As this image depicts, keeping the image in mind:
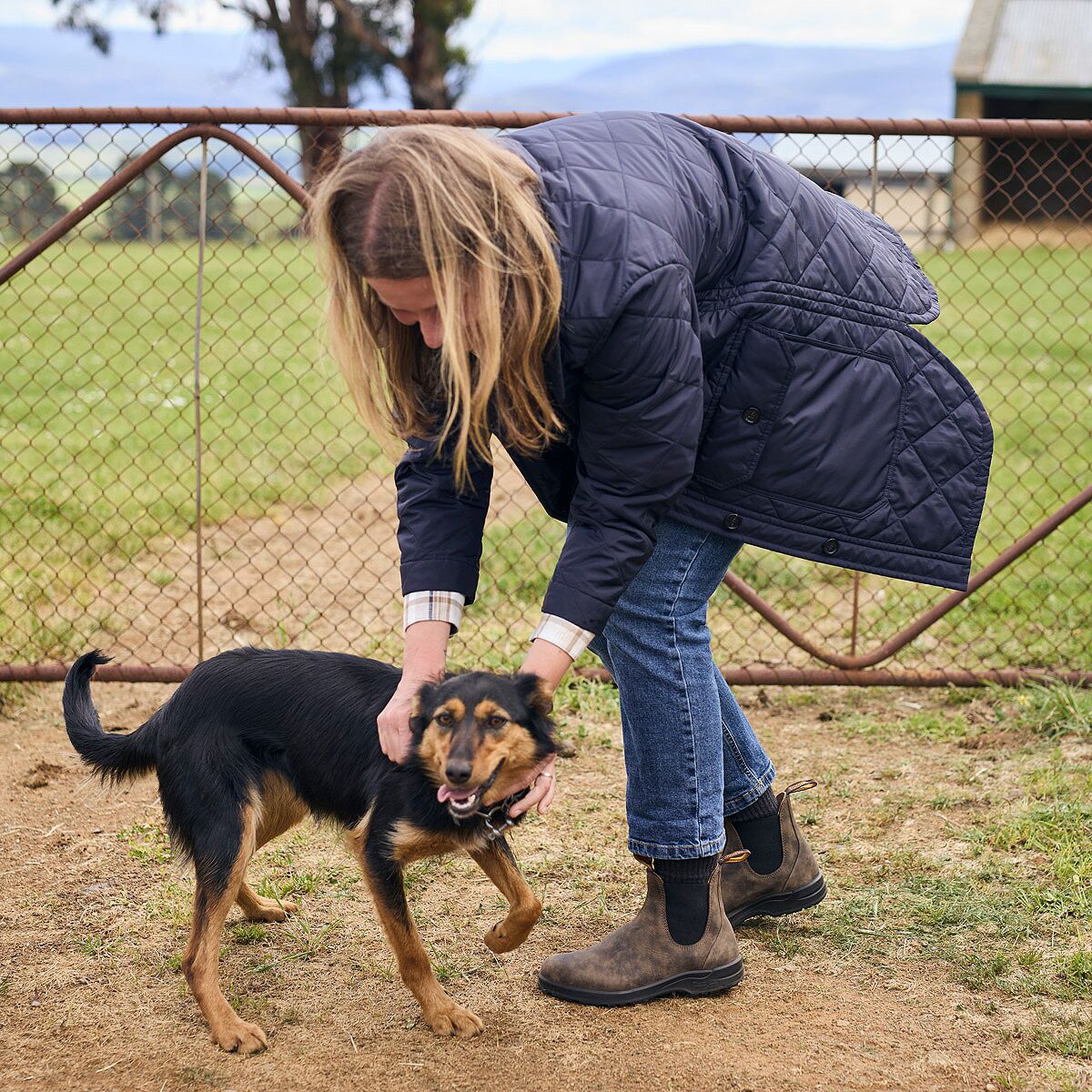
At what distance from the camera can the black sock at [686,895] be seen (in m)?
2.69

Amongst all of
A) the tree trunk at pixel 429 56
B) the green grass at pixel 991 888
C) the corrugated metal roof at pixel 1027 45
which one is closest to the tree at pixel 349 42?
the tree trunk at pixel 429 56

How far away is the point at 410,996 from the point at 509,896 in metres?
0.35

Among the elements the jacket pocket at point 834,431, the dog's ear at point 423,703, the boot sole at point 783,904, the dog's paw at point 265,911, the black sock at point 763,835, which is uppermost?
the jacket pocket at point 834,431

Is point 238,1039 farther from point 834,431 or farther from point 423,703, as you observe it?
point 834,431

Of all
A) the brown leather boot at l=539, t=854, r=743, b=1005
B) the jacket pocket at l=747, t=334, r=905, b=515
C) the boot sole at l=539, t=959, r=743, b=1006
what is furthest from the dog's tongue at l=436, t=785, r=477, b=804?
the jacket pocket at l=747, t=334, r=905, b=515

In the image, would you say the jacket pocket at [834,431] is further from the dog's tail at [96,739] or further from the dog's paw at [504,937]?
the dog's tail at [96,739]

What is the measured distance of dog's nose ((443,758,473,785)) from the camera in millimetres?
2373

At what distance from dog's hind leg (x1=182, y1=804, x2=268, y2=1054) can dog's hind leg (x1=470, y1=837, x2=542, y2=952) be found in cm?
53

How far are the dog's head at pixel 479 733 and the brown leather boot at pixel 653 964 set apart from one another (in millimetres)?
418

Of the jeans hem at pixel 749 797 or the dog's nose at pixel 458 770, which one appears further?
the jeans hem at pixel 749 797

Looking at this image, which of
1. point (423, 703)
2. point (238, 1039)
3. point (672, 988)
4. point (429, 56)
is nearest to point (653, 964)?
point (672, 988)

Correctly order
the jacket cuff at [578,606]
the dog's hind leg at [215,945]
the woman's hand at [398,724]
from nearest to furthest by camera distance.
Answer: the jacket cuff at [578,606] → the woman's hand at [398,724] → the dog's hind leg at [215,945]

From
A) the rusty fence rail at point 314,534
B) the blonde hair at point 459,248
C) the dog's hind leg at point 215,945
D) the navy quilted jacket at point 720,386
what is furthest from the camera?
the rusty fence rail at point 314,534

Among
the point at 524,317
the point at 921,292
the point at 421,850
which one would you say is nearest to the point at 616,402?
the point at 524,317
